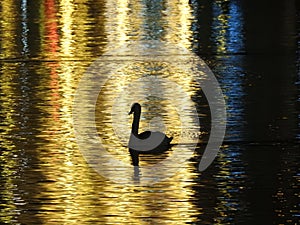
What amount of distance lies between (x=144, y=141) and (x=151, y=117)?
1.78m

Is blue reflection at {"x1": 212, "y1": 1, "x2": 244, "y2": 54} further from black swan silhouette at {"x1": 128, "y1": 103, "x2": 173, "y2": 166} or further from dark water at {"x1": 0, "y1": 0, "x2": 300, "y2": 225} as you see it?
black swan silhouette at {"x1": 128, "y1": 103, "x2": 173, "y2": 166}

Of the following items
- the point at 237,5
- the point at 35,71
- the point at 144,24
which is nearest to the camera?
the point at 35,71

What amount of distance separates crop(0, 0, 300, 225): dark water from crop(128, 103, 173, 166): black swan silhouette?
0.21 m

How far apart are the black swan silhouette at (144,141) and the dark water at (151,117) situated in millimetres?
206

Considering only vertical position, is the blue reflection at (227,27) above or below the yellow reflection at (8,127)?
below

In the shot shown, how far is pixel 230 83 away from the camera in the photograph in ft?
60.4

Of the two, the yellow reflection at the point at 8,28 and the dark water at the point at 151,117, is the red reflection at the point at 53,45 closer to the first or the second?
the dark water at the point at 151,117

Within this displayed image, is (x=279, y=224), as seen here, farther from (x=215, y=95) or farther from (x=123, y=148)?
(x=215, y=95)

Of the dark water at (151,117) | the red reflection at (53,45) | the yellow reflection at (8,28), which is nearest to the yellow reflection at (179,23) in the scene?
the dark water at (151,117)

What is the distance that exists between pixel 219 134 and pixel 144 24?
12288mm

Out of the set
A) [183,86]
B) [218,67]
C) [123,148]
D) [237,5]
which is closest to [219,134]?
[123,148]

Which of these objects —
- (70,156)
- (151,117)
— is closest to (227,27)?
(151,117)

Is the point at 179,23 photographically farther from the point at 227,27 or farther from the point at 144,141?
the point at 144,141

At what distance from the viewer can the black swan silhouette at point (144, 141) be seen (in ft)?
44.4
